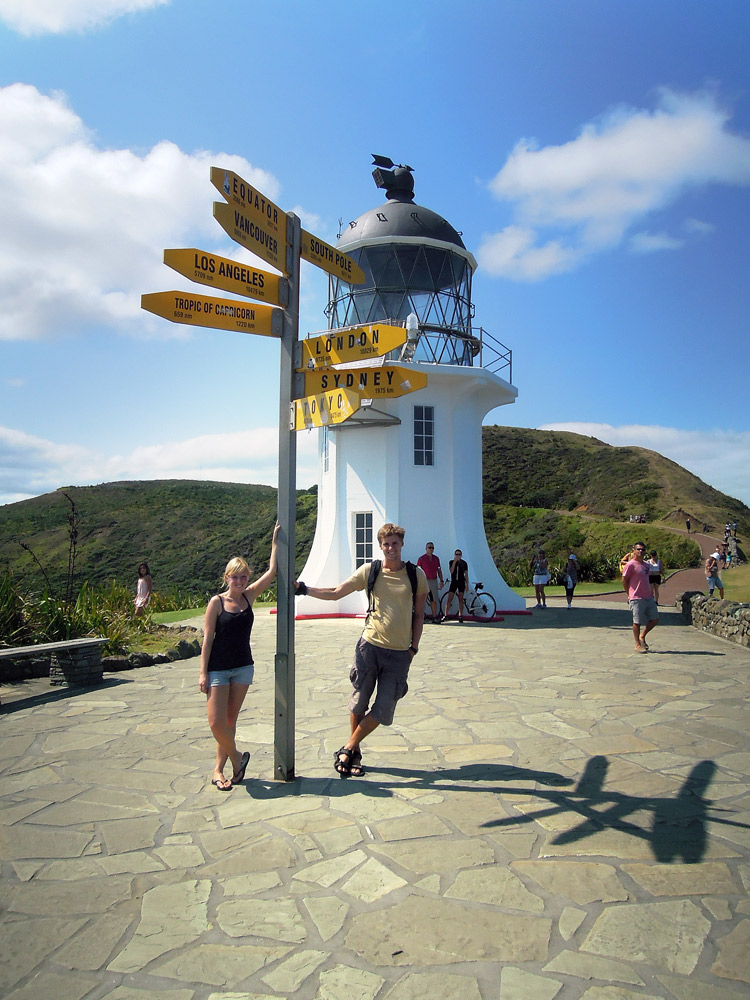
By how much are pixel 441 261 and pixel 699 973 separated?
1587 centimetres

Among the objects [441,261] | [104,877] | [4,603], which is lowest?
[104,877]

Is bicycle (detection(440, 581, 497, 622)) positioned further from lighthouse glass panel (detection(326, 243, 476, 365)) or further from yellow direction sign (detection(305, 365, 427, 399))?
yellow direction sign (detection(305, 365, 427, 399))

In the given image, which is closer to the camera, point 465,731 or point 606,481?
point 465,731

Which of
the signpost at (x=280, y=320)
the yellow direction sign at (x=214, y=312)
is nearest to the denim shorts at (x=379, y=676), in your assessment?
the signpost at (x=280, y=320)

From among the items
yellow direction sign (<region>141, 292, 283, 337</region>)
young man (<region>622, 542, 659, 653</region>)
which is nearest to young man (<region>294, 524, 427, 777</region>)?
yellow direction sign (<region>141, 292, 283, 337</region>)

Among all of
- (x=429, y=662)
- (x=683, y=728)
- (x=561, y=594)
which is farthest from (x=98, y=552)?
(x=683, y=728)

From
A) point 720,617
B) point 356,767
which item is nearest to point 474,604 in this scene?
point 720,617

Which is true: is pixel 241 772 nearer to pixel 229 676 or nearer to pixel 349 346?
pixel 229 676

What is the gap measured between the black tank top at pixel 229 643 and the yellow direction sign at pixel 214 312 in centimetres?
193

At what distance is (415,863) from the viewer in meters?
3.70

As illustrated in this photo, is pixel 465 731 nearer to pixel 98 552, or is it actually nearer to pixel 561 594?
pixel 561 594

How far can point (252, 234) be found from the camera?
4.83 metres

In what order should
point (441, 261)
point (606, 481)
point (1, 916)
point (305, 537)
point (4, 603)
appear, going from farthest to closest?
point (606, 481)
point (305, 537)
point (441, 261)
point (4, 603)
point (1, 916)

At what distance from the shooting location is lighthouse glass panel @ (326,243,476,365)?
16406mm
